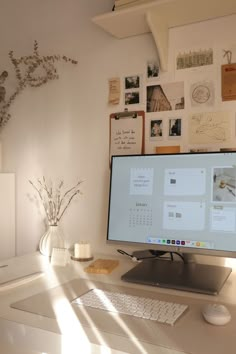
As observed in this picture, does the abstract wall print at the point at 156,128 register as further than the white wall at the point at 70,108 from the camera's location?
No

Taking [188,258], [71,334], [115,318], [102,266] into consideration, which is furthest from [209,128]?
[71,334]

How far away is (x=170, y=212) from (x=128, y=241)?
0.20 m

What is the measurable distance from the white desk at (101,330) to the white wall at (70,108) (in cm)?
62

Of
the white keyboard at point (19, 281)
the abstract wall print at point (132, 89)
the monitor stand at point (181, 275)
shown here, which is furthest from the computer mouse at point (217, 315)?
the abstract wall print at point (132, 89)

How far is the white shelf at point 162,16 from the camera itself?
1.32m

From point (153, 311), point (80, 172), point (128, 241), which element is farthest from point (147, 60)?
point (153, 311)

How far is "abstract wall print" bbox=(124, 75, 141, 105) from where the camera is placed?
1601mm

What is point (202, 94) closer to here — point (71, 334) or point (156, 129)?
point (156, 129)

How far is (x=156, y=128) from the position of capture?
1553mm

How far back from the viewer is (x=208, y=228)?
1245mm

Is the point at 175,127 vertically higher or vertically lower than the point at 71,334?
higher

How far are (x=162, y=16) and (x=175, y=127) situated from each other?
1.42 feet

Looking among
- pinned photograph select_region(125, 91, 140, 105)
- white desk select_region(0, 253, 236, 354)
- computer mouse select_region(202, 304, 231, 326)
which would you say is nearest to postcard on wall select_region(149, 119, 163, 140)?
pinned photograph select_region(125, 91, 140, 105)

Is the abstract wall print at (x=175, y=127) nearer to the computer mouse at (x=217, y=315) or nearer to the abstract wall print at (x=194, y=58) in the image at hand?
the abstract wall print at (x=194, y=58)
